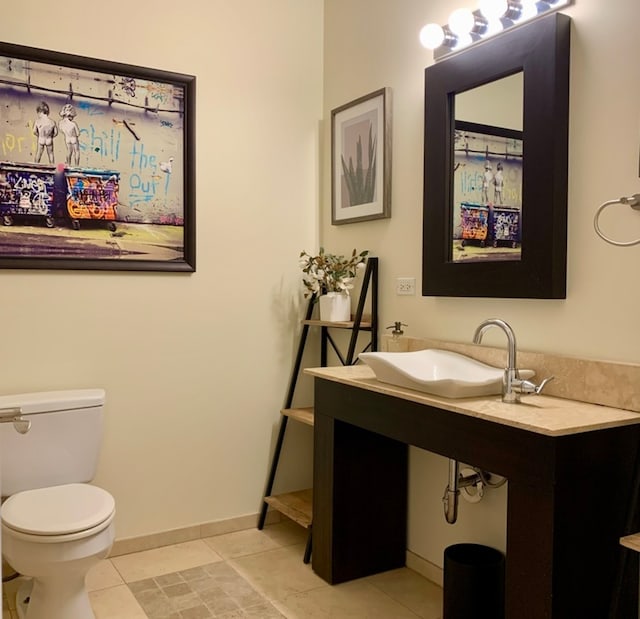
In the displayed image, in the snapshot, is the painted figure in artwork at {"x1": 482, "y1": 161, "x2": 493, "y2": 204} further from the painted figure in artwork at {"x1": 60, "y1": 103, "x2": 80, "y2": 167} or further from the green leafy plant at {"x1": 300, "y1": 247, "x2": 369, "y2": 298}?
the painted figure in artwork at {"x1": 60, "y1": 103, "x2": 80, "y2": 167}

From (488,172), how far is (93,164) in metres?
1.59

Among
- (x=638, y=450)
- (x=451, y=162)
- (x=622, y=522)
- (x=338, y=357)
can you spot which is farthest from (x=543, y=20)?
(x=338, y=357)

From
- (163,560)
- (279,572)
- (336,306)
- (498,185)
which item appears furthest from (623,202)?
(163,560)

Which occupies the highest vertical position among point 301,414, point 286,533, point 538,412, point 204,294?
point 204,294

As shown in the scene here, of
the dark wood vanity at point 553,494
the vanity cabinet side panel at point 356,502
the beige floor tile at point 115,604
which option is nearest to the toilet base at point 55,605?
the beige floor tile at point 115,604

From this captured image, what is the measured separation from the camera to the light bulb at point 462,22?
87.1 inches

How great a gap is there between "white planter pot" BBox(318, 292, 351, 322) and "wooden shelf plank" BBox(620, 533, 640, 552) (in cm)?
156

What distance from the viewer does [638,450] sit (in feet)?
5.58

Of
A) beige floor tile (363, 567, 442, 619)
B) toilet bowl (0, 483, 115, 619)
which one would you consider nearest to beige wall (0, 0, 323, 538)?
toilet bowl (0, 483, 115, 619)

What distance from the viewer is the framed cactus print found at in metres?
2.73

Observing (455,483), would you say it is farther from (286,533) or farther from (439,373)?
(286,533)

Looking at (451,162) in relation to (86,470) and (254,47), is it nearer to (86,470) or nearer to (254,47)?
(254,47)

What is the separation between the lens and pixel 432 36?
7.64ft

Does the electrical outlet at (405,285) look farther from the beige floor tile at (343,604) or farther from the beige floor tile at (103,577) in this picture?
the beige floor tile at (103,577)
